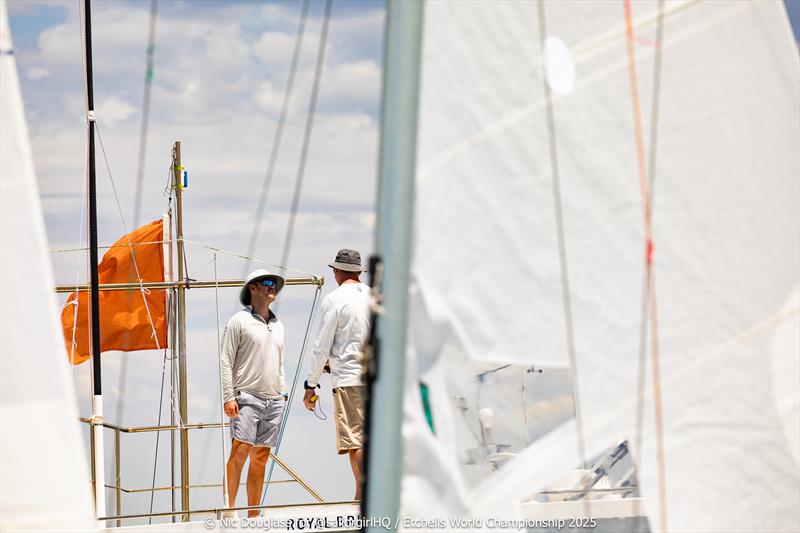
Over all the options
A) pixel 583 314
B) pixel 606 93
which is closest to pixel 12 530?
pixel 583 314

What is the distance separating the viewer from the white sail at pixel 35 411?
221cm

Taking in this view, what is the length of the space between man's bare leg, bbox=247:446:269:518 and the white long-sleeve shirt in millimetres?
266

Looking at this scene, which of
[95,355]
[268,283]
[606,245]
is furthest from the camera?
[268,283]

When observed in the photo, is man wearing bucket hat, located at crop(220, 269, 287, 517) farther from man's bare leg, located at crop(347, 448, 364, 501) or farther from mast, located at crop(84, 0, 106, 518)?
mast, located at crop(84, 0, 106, 518)

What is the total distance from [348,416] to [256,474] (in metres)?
0.62

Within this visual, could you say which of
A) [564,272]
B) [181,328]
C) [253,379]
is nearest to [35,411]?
[564,272]

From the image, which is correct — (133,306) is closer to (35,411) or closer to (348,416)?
(348,416)

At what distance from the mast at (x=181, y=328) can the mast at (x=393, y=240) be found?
16.5ft

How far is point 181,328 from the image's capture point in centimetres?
747

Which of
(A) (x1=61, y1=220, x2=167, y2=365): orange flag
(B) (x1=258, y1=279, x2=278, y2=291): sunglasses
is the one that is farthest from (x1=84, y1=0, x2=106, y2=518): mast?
(A) (x1=61, y1=220, x2=167, y2=365): orange flag

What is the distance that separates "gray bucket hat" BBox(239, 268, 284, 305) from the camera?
5023mm

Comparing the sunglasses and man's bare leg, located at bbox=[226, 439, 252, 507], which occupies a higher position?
the sunglasses

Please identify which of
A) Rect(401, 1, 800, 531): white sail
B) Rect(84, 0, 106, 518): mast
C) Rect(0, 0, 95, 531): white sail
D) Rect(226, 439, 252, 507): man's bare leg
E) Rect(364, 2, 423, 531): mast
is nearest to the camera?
Rect(364, 2, 423, 531): mast

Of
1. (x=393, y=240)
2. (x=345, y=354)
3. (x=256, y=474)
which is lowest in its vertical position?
(x=256, y=474)
